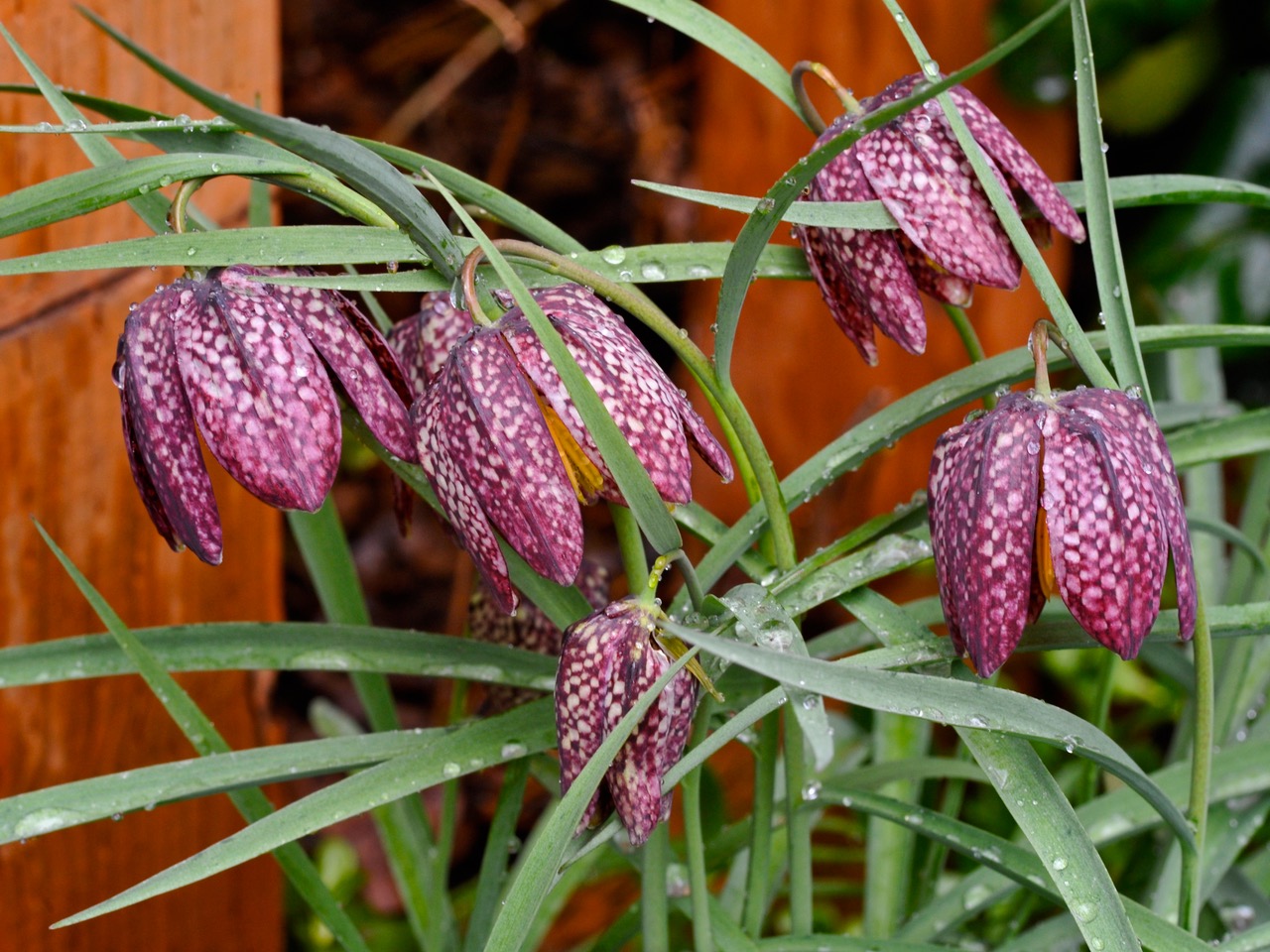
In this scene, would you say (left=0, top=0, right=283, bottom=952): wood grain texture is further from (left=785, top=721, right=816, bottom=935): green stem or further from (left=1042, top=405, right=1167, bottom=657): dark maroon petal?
(left=1042, top=405, right=1167, bottom=657): dark maroon petal

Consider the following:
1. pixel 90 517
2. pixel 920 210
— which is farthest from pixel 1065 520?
pixel 90 517

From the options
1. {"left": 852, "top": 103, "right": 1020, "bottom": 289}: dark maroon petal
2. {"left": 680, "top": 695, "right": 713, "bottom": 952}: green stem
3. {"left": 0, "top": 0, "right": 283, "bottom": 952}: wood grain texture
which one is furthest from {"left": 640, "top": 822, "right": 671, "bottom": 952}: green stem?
{"left": 0, "top": 0, "right": 283, "bottom": 952}: wood grain texture

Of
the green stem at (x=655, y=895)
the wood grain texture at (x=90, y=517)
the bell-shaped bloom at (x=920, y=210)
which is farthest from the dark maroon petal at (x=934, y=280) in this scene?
the wood grain texture at (x=90, y=517)

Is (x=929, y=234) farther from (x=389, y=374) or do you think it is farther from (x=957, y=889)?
(x=957, y=889)

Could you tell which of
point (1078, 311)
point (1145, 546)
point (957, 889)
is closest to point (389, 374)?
point (1145, 546)

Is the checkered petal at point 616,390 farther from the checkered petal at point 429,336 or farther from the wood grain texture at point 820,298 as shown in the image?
the wood grain texture at point 820,298

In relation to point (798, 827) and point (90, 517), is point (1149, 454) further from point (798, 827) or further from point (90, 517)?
point (90, 517)
